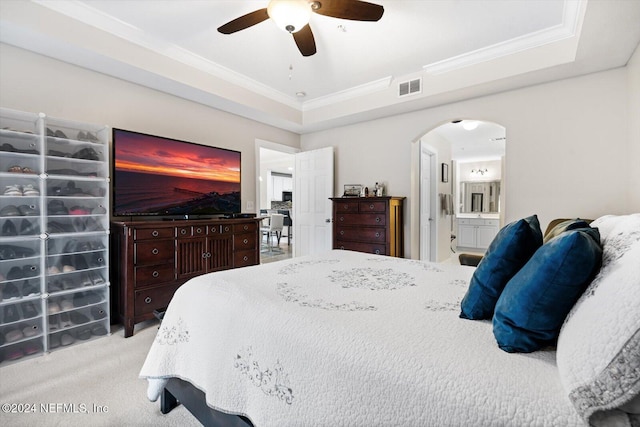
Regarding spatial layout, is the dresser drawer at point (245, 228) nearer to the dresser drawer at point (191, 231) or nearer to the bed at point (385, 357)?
the dresser drawer at point (191, 231)

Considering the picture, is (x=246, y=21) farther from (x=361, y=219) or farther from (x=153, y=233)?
(x=361, y=219)

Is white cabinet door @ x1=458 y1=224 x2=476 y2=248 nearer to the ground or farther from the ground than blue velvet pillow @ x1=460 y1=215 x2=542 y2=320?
nearer to the ground

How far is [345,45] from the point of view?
2.89 m

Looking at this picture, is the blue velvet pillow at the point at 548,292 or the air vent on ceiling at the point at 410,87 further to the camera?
the air vent on ceiling at the point at 410,87

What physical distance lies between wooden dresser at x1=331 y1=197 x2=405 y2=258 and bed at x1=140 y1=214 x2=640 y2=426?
A: 214 centimetres

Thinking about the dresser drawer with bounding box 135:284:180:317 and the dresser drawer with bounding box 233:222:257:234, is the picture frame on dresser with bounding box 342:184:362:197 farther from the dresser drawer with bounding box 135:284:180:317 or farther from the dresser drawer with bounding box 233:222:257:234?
the dresser drawer with bounding box 135:284:180:317

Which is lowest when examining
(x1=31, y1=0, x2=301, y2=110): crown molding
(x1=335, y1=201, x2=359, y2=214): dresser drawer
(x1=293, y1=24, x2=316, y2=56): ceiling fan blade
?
(x1=335, y1=201, x2=359, y2=214): dresser drawer

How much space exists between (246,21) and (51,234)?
2210 millimetres

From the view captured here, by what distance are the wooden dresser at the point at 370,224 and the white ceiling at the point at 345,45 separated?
1.28 metres

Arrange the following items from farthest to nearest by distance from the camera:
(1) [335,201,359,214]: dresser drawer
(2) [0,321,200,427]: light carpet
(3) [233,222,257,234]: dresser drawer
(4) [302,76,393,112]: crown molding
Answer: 1. (1) [335,201,359,214]: dresser drawer
2. (4) [302,76,393,112]: crown molding
3. (3) [233,222,257,234]: dresser drawer
4. (2) [0,321,200,427]: light carpet

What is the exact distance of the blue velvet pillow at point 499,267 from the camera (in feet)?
3.42

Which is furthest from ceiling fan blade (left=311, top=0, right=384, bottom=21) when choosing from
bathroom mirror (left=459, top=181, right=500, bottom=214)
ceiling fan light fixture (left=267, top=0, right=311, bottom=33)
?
bathroom mirror (left=459, top=181, right=500, bottom=214)

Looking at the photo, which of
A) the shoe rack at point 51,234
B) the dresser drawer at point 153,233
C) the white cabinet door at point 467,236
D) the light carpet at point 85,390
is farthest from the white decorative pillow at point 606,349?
Result: the white cabinet door at point 467,236

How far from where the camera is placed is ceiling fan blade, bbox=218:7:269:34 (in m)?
2.04
